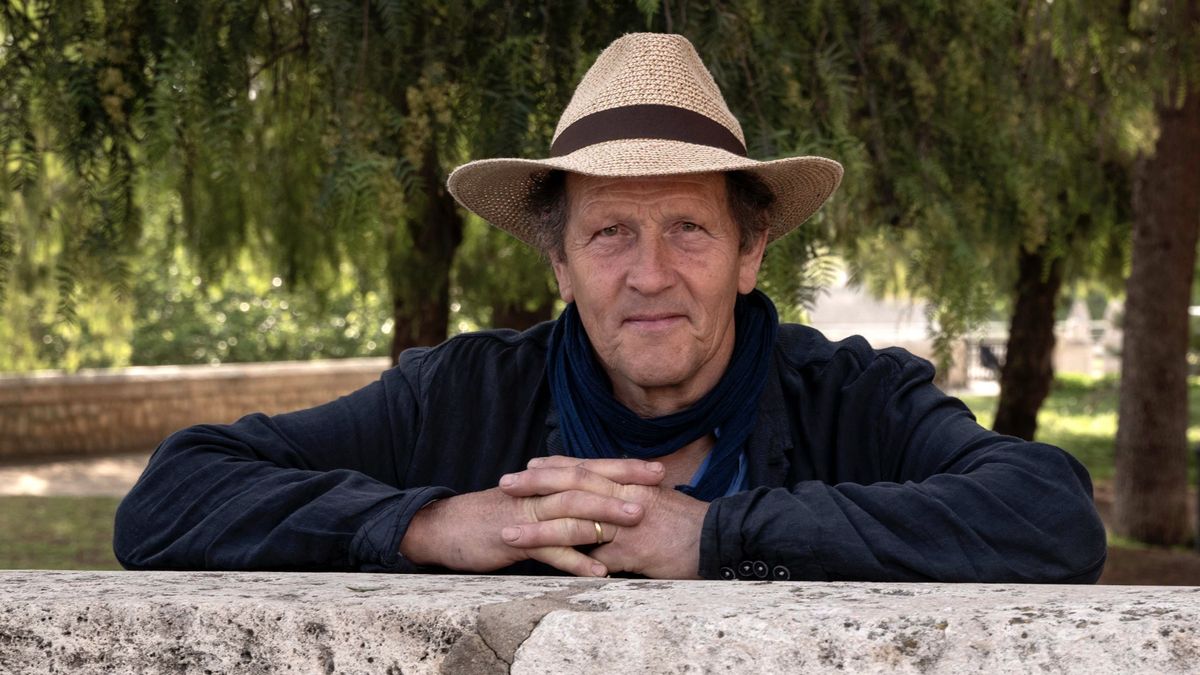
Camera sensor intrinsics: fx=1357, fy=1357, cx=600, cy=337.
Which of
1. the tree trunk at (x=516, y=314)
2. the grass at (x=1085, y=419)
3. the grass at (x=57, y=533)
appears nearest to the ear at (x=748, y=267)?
the tree trunk at (x=516, y=314)

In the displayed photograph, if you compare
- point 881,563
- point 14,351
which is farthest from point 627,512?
point 14,351

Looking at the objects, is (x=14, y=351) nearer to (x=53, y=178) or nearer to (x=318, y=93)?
(x=53, y=178)

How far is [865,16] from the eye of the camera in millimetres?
3787

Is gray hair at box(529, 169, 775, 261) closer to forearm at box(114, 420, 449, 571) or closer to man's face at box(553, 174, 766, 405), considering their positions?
man's face at box(553, 174, 766, 405)

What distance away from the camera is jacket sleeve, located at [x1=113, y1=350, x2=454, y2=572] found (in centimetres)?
212

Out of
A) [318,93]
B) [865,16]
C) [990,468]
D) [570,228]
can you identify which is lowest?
[990,468]

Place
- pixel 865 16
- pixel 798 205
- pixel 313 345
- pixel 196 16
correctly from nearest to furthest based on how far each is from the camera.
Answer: pixel 798 205 < pixel 196 16 < pixel 865 16 < pixel 313 345

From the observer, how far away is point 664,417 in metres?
2.36

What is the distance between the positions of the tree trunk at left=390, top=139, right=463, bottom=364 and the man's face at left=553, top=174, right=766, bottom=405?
124 inches

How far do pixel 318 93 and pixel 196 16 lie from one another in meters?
0.46

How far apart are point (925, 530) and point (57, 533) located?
824 cm

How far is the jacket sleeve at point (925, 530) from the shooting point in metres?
1.95

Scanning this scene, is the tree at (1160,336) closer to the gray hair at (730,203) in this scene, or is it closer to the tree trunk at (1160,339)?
the tree trunk at (1160,339)

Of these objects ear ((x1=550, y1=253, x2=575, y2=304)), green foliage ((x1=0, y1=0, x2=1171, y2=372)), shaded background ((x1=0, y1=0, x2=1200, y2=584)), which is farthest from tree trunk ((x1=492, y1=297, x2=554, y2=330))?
ear ((x1=550, y1=253, x2=575, y2=304))
